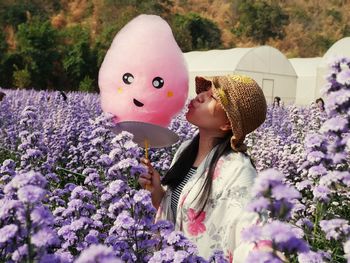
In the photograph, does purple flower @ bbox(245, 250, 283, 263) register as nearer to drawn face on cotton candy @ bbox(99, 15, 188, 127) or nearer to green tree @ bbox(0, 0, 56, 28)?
drawn face on cotton candy @ bbox(99, 15, 188, 127)

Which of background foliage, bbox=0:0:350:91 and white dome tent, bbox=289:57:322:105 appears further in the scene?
background foliage, bbox=0:0:350:91

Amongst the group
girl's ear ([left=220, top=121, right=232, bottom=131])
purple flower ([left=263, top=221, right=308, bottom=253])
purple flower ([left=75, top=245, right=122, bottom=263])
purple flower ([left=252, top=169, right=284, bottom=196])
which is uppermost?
purple flower ([left=252, top=169, right=284, bottom=196])

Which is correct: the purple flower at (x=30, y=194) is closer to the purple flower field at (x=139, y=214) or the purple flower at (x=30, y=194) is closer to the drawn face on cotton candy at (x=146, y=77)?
the purple flower field at (x=139, y=214)

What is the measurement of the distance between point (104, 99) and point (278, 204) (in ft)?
6.12

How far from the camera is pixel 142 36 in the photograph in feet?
9.67

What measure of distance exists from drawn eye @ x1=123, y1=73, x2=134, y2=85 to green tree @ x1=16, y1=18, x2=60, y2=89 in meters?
28.5

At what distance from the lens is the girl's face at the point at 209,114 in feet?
9.25

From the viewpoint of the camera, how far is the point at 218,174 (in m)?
2.76

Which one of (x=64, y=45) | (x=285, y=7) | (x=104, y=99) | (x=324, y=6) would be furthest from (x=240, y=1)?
(x=104, y=99)

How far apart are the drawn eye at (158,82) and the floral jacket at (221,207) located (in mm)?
419

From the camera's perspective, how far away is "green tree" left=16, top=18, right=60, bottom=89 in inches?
1216

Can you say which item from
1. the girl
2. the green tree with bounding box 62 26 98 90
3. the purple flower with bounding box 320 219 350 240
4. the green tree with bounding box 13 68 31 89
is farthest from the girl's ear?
the green tree with bounding box 62 26 98 90

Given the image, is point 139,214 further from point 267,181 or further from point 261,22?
point 261,22

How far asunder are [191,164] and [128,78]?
0.56 meters
